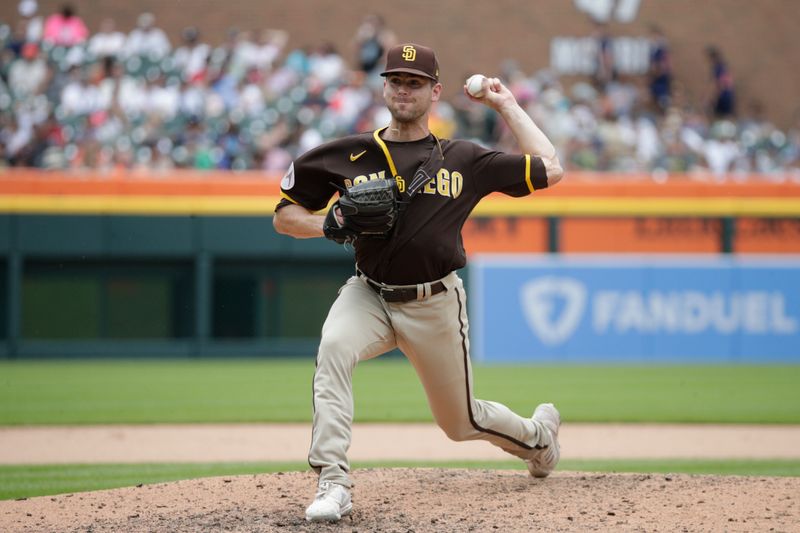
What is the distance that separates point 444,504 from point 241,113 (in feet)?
37.6

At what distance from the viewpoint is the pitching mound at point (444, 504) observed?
15.4 ft

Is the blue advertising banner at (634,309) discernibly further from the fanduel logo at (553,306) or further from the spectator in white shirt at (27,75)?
the spectator in white shirt at (27,75)

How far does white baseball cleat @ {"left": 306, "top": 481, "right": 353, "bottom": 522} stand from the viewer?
4.51 metres

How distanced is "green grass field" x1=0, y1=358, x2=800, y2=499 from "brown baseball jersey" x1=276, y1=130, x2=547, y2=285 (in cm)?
249

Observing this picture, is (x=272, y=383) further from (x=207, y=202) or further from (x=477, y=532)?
(x=477, y=532)

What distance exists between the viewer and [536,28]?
68.1ft

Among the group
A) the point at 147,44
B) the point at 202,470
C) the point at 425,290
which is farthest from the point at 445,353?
the point at 147,44

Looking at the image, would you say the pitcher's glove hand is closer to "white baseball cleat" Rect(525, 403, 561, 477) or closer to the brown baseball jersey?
the brown baseball jersey

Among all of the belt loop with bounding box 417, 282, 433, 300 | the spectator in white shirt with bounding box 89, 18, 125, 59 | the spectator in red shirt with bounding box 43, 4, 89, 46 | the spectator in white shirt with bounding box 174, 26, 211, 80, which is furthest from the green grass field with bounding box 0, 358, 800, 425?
the belt loop with bounding box 417, 282, 433, 300

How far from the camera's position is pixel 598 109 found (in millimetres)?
17797

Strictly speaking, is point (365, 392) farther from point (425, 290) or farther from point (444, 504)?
point (425, 290)

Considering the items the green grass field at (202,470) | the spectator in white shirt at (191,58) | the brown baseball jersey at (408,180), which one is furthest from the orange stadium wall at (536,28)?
the brown baseball jersey at (408,180)

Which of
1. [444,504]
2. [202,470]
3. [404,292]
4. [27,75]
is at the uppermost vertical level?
[27,75]

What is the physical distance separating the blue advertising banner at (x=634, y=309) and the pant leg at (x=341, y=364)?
1059cm
